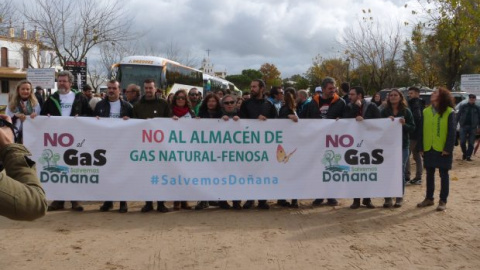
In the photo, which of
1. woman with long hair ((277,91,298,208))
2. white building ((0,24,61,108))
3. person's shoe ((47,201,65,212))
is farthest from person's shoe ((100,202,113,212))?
white building ((0,24,61,108))

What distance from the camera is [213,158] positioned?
7543 mm

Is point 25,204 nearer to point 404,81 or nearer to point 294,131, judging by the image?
point 294,131

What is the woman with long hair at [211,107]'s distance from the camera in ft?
26.3

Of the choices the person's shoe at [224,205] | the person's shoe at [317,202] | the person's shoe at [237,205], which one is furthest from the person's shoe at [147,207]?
the person's shoe at [317,202]

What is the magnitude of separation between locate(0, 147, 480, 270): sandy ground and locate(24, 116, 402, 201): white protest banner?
1.16ft

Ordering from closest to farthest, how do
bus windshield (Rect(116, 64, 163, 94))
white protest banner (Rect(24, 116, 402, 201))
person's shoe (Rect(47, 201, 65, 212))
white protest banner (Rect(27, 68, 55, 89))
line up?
white protest banner (Rect(24, 116, 402, 201)) → person's shoe (Rect(47, 201, 65, 212)) → white protest banner (Rect(27, 68, 55, 89)) → bus windshield (Rect(116, 64, 163, 94))

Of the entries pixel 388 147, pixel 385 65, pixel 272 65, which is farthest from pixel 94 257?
pixel 272 65

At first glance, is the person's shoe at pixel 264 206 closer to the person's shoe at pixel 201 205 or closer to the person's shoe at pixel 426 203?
the person's shoe at pixel 201 205

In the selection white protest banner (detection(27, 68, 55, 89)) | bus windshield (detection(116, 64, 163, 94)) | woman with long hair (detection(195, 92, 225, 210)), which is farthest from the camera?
bus windshield (detection(116, 64, 163, 94))

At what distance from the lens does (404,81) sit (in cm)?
4794

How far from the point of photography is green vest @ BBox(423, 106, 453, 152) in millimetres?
7625

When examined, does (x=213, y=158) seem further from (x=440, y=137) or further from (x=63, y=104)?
(x=440, y=137)

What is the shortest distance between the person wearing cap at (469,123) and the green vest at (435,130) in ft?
22.8

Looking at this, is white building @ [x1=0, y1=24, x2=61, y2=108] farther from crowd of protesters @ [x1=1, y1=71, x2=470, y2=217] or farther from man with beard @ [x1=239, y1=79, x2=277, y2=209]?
man with beard @ [x1=239, y1=79, x2=277, y2=209]
